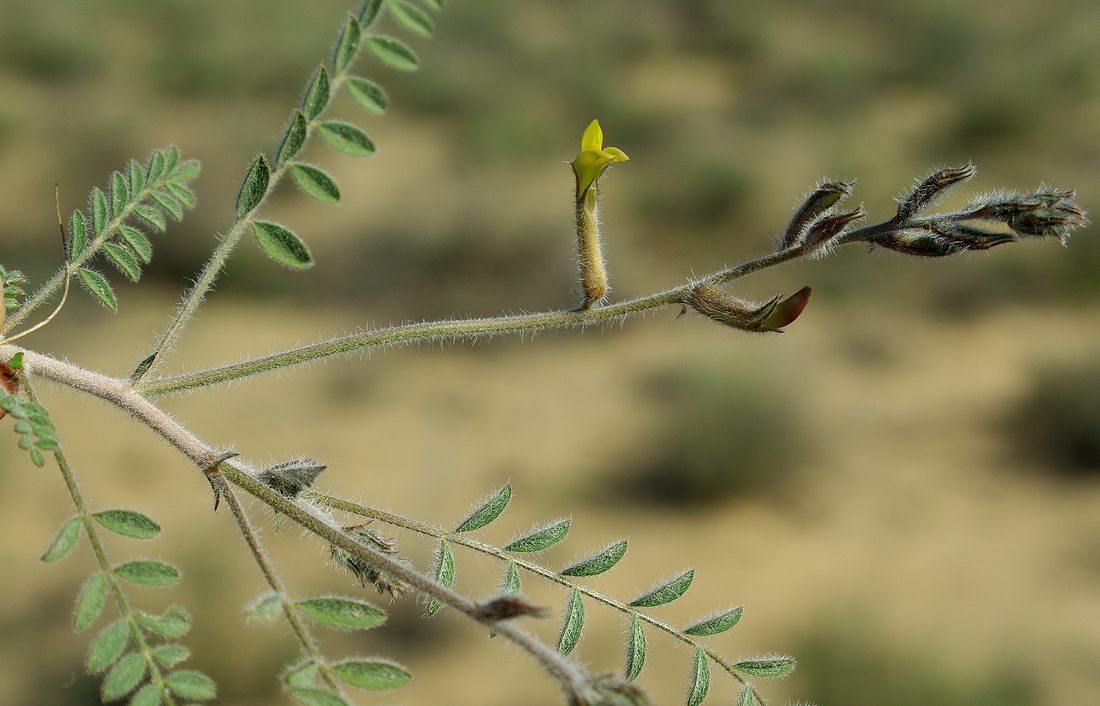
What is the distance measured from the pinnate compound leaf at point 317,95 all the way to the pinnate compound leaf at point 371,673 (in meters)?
0.71

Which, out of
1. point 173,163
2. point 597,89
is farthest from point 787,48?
point 173,163

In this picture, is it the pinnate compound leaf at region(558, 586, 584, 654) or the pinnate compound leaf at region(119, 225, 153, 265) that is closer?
the pinnate compound leaf at region(558, 586, 584, 654)

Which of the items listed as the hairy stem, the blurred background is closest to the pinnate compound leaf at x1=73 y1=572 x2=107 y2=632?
the hairy stem

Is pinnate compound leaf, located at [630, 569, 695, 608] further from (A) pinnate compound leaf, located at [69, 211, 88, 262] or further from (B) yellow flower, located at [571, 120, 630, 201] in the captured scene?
(A) pinnate compound leaf, located at [69, 211, 88, 262]

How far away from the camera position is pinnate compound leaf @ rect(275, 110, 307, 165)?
1.33 meters

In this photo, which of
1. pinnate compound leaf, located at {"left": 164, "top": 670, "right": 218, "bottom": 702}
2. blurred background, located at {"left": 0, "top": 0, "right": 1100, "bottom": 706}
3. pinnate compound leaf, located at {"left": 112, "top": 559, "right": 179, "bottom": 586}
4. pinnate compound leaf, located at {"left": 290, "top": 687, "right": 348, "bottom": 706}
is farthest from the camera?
blurred background, located at {"left": 0, "top": 0, "right": 1100, "bottom": 706}

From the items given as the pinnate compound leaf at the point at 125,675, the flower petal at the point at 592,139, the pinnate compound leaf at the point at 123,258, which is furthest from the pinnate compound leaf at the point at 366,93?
the pinnate compound leaf at the point at 125,675

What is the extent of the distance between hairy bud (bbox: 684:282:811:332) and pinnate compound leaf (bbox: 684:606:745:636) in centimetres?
37

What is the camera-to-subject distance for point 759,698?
1.28 meters

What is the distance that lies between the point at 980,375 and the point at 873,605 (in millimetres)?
3573

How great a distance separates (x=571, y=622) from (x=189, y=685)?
0.46m

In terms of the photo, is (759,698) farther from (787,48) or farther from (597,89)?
(787,48)

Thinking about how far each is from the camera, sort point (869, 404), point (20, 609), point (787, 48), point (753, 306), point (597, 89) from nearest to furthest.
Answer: point (753, 306), point (20, 609), point (869, 404), point (597, 89), point (787, 48)

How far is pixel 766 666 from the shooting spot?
1.30m
